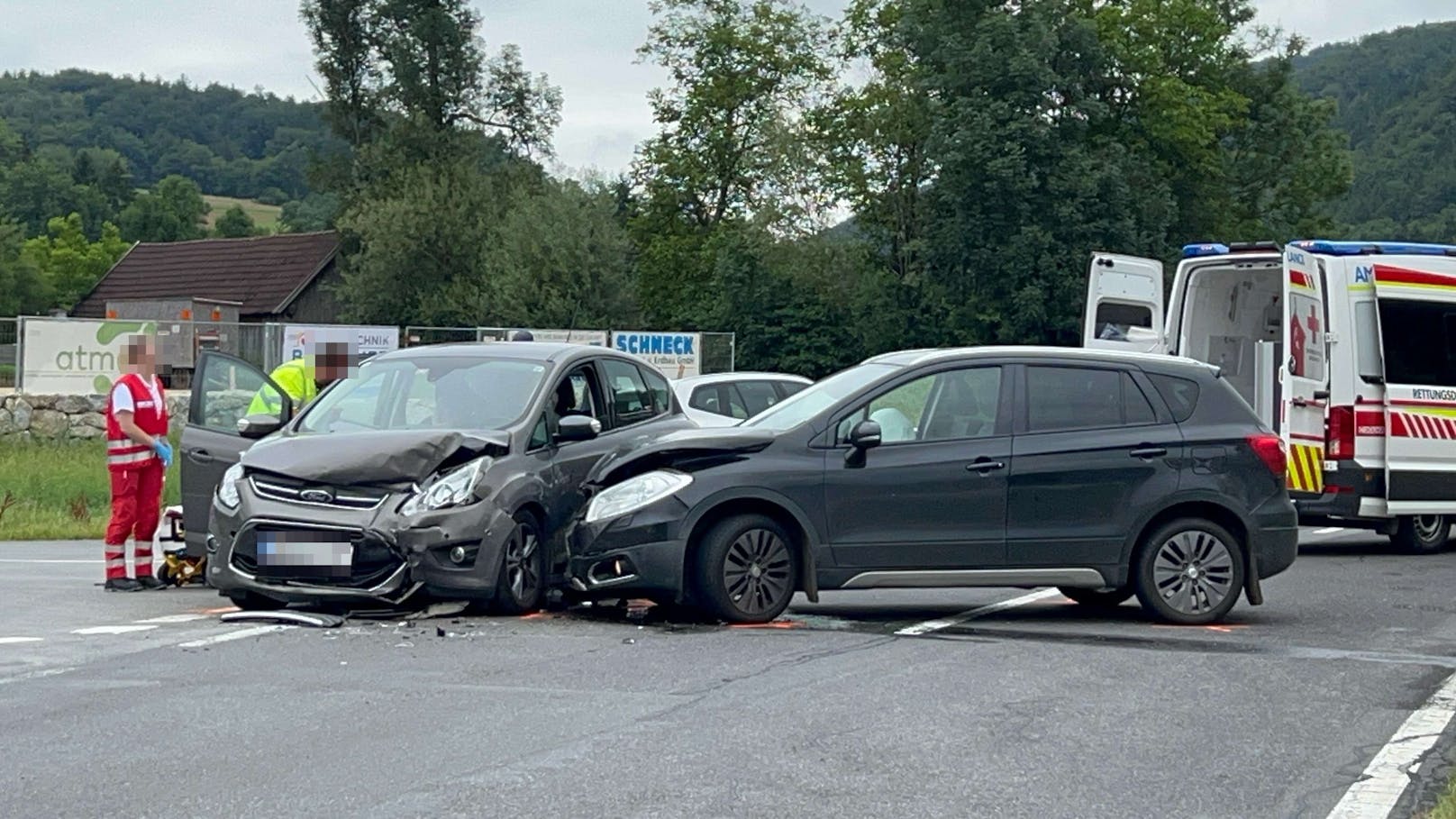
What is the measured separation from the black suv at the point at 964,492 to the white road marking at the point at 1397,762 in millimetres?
2355

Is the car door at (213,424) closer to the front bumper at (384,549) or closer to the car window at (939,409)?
the front bumper at (384,549)

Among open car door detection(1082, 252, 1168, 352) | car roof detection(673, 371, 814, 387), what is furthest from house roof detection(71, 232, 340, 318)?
open car door detection(1082, 252, 1168, 352)

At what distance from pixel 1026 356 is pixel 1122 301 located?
11.4 meters

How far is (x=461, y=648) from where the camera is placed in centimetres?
896

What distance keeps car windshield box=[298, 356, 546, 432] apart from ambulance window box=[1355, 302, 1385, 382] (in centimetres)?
786

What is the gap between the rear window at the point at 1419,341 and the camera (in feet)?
50.7

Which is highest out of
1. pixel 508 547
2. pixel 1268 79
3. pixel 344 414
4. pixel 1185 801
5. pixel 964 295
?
pixel 1268 79

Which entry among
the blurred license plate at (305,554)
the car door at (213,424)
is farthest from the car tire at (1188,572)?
the car door at (213,424)

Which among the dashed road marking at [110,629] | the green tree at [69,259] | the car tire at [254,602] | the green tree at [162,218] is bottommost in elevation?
the dashed road marking at [110,629]

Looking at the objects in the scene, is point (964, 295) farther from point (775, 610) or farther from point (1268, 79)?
point (775, 610)

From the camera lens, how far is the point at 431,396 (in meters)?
10.9

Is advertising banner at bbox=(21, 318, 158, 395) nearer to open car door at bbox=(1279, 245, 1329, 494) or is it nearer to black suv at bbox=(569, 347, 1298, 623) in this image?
open car door at bbox=(1279, 245, 1329, 494)

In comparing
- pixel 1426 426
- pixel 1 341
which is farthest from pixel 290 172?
pixel 1426 426

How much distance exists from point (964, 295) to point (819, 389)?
43078 mm
